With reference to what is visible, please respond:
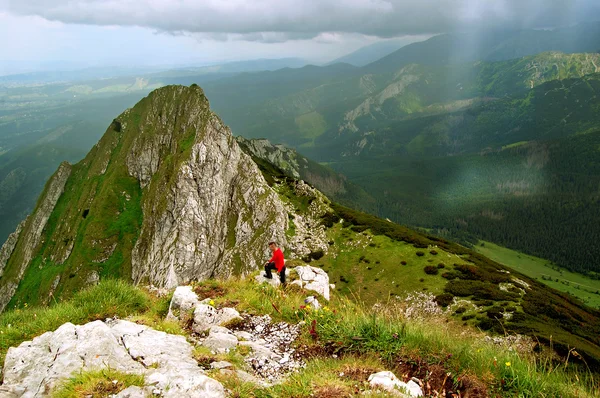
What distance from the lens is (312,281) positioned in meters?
16.7

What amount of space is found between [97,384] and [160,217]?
85.8m

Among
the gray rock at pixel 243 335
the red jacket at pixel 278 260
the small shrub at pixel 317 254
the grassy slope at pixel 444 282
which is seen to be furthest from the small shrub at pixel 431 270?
the gray rock at pixel 243 335

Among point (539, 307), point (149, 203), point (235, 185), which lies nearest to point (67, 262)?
point (149, 203)

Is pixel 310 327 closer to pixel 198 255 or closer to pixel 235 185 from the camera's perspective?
pixel 198 255

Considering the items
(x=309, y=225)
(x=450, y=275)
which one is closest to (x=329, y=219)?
(x=309, y=225)

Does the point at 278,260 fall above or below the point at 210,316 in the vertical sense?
below

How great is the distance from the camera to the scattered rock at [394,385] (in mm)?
5792

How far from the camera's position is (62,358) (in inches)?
281

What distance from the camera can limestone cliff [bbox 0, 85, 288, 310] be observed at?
8125 centimetres

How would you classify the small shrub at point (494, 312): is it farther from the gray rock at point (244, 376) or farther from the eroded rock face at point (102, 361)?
the eroded rock face at point (102, 361)

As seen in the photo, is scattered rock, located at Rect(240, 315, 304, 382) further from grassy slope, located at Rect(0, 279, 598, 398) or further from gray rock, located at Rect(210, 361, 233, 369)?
gray rock, located at Rect(210, 361, 233, 369)

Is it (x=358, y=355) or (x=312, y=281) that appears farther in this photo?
(x=312, y=281)

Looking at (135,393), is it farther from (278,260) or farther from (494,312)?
(494,312)

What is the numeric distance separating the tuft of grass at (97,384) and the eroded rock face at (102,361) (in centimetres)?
24
